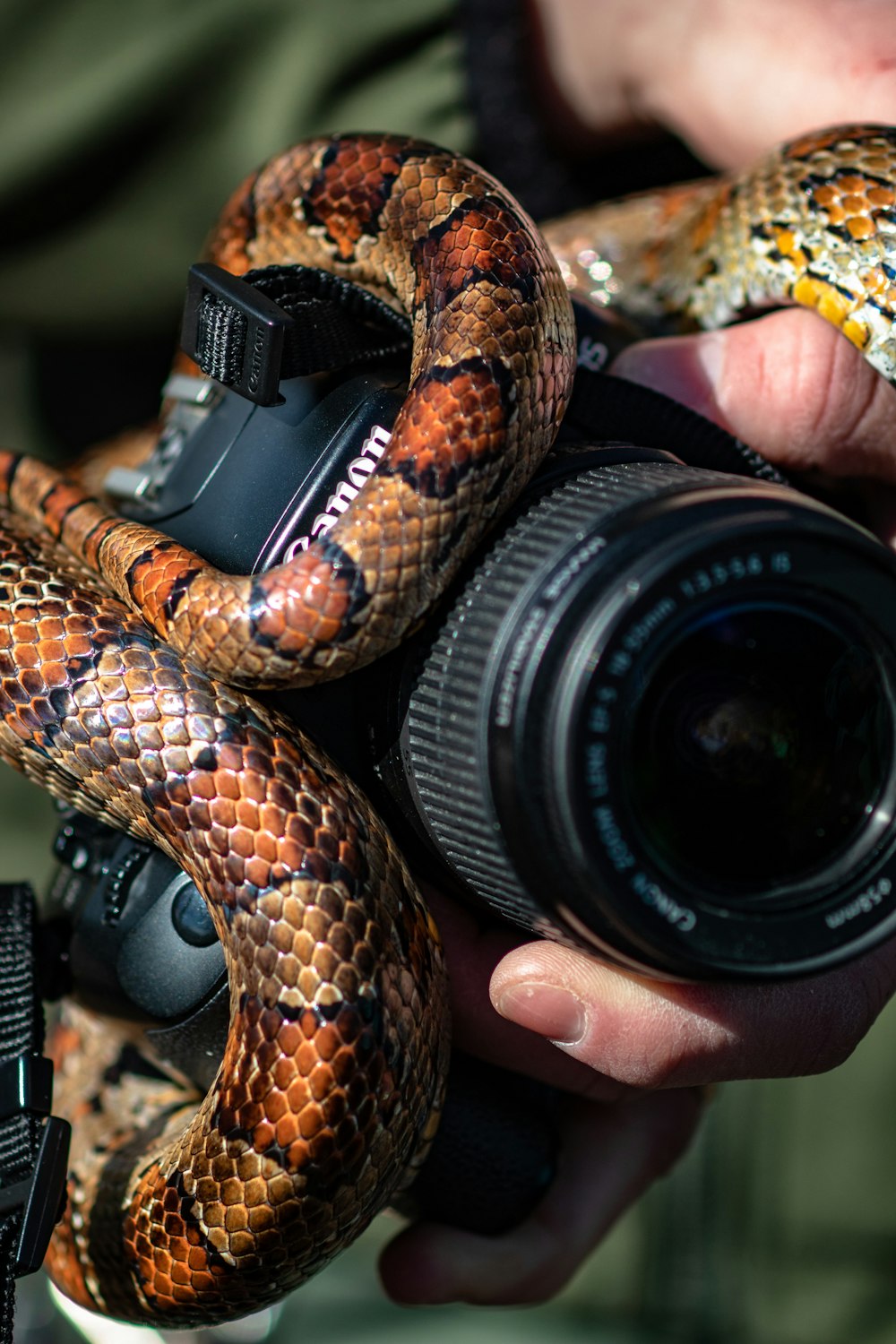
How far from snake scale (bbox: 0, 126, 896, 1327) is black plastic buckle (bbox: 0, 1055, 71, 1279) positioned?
0.06 meters

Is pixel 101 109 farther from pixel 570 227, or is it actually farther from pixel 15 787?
pixel 15 787

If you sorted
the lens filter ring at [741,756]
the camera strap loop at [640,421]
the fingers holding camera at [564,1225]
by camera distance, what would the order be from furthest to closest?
the fingers holding camera at [564,1225] < the camera strap loop at [640,421] < the lens filter ring at [741,756]

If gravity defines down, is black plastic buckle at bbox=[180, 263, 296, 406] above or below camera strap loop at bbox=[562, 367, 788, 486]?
above

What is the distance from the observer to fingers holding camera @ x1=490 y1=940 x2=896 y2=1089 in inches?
28.2

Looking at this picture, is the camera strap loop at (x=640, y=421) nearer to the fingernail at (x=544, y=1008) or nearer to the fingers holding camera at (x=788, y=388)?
the fingers holding camera at (x=788, y=388)

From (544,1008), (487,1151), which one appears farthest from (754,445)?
(487,1151)

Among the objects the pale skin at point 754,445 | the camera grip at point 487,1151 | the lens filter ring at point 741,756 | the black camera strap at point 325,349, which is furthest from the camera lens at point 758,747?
the camera grip at point 487,1151

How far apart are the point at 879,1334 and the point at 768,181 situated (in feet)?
4.95

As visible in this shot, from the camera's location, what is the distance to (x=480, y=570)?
2.08ft

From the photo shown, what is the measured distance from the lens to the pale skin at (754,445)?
2.38 ft

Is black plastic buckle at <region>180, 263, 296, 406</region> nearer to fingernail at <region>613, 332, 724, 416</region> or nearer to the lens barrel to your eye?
the lens barrel

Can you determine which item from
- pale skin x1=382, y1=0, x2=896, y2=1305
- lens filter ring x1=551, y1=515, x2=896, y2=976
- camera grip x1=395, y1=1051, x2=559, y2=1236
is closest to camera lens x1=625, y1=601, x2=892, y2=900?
lens filter ring x1=551, y1=515, x2=896, y2=976

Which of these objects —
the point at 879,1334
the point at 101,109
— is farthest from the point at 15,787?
the point at 879,1334

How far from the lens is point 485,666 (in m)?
0.59
